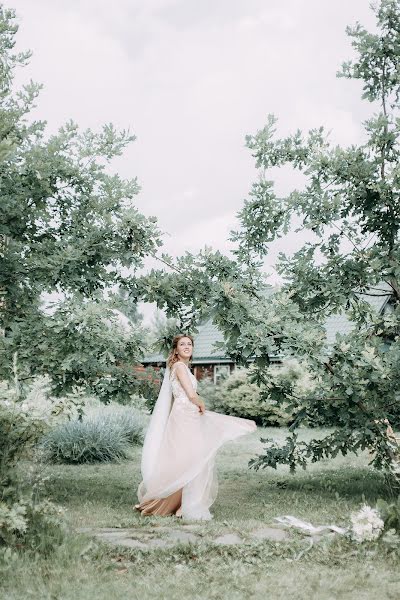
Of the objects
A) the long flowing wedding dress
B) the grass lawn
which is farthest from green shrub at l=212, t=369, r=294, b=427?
the grass lawn

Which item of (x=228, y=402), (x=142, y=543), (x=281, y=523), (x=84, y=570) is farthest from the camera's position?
(x=228, y=402)

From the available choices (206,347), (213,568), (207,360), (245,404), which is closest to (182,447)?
(213,568)

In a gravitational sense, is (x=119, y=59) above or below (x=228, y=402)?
above

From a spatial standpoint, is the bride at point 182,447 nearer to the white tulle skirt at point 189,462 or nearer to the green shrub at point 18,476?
the white tulle skirt at point 189,462

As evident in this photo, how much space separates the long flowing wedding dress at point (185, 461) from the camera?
7145 millimetres

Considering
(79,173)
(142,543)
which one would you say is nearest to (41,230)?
(79,173)

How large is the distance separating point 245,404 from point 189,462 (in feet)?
45.0

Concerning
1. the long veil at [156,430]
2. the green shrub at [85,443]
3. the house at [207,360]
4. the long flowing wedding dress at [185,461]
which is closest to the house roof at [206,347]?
the house at [207,360]

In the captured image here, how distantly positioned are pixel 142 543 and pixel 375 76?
6.53 meters

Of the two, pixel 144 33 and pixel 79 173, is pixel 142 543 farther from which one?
pixel 144 33

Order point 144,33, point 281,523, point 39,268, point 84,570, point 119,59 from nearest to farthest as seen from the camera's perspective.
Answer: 1. point 84,570
2. point 281,523
3. point 144,33
4. point 39,268
5. point 119,59

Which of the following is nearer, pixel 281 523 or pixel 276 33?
pixel 281 523

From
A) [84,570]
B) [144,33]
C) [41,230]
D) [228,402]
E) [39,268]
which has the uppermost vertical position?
[144,33]

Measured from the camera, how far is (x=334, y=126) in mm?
8352
